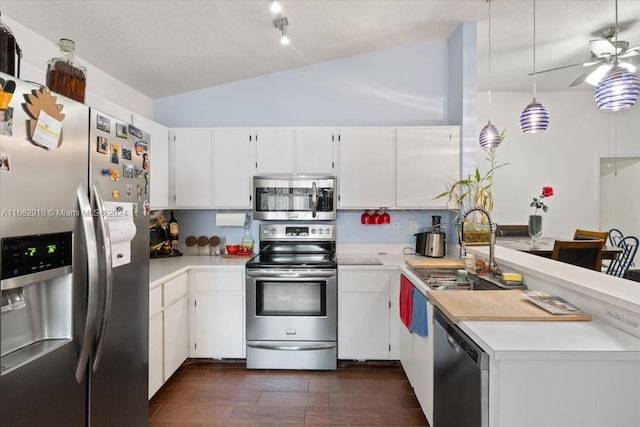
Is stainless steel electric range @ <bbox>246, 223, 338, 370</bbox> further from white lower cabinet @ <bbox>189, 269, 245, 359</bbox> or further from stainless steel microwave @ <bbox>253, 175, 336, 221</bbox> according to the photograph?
stainless steel microwave @ <bbox>253, 175, 336, 221</bbox>

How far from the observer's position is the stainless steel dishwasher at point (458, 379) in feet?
4.10

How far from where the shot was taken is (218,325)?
2986 millimetres

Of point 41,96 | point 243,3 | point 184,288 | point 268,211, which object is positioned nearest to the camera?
point 41,96

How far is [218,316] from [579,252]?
3.16m

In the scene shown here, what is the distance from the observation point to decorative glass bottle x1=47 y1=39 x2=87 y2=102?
140cm

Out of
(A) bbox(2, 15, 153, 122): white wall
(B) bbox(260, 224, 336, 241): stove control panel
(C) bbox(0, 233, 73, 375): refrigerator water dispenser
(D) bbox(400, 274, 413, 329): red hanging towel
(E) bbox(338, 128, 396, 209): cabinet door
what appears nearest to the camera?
(C) bbox(0, 233, 73, 375): refrigerator water dispenser

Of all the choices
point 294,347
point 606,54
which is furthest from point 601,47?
point 294,347

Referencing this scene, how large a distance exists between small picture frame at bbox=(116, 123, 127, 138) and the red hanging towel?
1914 millimetres

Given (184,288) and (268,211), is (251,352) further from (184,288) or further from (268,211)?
(268,211)

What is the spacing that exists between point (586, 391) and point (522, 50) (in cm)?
345

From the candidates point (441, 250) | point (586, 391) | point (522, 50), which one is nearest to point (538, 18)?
point (522, 50)

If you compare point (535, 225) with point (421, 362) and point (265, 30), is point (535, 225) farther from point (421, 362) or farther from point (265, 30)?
point (265, 30)

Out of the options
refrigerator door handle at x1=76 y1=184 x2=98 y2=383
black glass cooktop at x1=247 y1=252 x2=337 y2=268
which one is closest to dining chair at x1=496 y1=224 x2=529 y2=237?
black glass cooktop at x1=247 y1=252 x2=337 y2=268

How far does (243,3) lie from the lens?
2.33m
